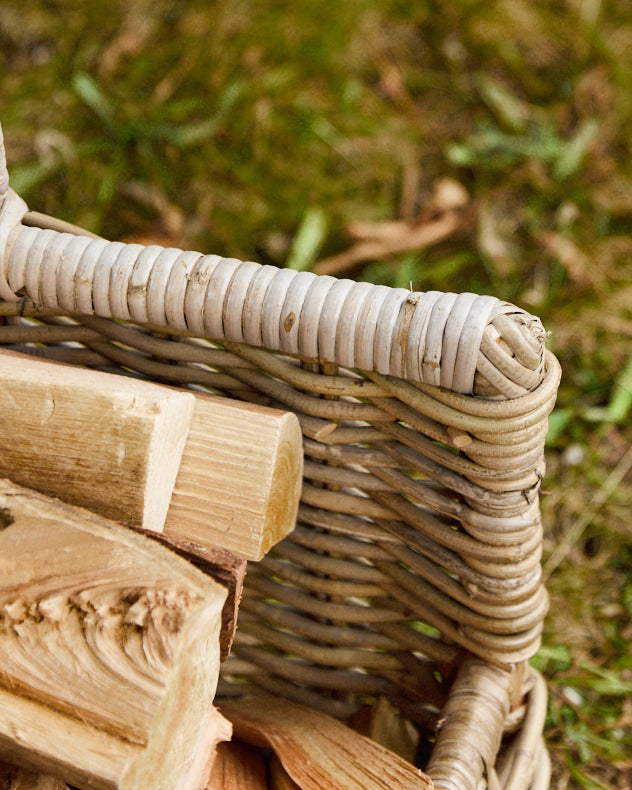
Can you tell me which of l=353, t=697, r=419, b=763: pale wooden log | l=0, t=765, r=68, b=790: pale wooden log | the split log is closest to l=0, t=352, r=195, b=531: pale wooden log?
the split log

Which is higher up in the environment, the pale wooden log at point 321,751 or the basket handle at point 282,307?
the basket handle at point 282,307

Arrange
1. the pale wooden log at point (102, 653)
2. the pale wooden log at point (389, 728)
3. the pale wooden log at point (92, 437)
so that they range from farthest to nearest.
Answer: the pale wooden log at point (389, 728)
the pale wooden log at point (92, 437)
the pale wooden log at point (102, 653)

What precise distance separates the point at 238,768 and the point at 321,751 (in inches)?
3.6

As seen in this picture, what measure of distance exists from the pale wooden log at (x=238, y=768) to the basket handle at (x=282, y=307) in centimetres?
40

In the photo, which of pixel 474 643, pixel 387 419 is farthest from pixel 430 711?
pixel 387 419

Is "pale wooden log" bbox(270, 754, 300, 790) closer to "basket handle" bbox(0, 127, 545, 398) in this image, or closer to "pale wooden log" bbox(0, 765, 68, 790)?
"pale wooden log" bbox(0, 765, 68, 790)

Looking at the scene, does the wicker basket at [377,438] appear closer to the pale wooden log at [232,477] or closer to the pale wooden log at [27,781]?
the pale wooden log at [232,477]

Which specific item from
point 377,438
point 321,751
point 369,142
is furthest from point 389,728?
point 369,142

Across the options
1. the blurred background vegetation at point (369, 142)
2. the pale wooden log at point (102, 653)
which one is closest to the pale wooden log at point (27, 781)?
the pale wooden log at point (102, 653)

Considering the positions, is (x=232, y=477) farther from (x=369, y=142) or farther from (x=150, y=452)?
(x=369, y=142)

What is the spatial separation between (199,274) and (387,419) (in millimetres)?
219

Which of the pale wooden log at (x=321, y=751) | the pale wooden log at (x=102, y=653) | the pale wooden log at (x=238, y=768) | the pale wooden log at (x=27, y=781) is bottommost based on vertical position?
the pale wooden log at (x=238, y=768)

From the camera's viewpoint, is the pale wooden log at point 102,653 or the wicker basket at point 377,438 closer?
the pale wooden log at point 102,653

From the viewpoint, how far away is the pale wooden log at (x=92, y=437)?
65 centimetres
